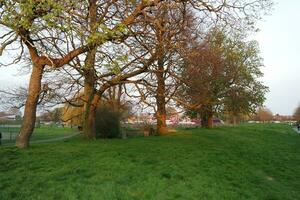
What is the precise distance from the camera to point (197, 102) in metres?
30.2

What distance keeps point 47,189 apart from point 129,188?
2337 millimetres

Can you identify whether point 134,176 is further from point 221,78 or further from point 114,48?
point 221,78

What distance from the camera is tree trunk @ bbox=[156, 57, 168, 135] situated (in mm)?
26297

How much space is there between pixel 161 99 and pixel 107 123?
5.16 meters

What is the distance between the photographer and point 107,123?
3269cm

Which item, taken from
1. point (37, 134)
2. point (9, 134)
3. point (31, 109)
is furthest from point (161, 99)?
point (37, 134)

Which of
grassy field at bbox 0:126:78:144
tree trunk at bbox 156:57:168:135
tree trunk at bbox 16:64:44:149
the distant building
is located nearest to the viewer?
tree trunk at bbox 16:64:44:149

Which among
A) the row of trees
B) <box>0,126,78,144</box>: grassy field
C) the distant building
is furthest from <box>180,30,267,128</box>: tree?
<box>0,126,78,144</box>: grassy field

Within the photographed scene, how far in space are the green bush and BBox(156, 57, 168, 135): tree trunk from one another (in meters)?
3.24

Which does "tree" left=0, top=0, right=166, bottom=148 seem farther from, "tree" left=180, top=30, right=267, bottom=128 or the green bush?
the green bush

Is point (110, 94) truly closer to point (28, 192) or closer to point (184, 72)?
point (184, 72)

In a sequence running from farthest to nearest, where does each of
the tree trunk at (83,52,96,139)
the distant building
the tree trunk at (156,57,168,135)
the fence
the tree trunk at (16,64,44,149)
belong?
the fence, the distant building, the tree trunk at (156,57,168,135), the tree trunk at (83,52,96,139), the tree trunk at (16,64,44,149)

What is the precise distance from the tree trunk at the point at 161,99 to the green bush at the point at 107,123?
128 inches

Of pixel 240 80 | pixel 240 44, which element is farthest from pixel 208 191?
pixel 240 44
